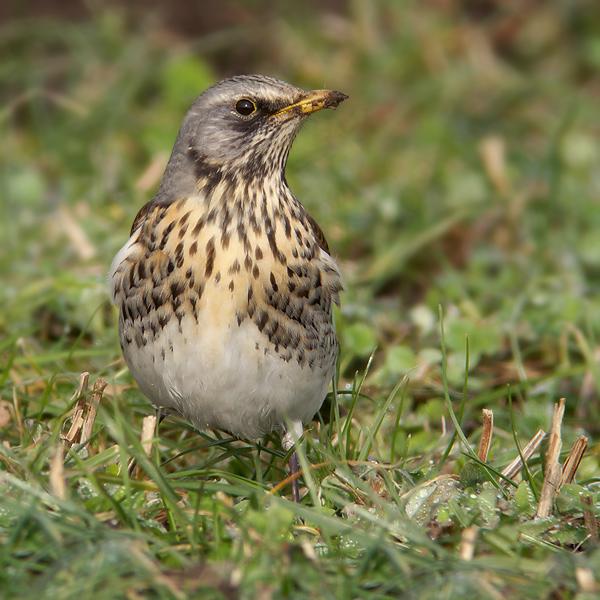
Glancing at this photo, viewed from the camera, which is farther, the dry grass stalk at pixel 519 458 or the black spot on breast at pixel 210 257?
the dry grass stalk at pixel 519 458

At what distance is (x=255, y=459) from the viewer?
15.5 ft

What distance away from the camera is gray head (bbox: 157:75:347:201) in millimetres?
4734

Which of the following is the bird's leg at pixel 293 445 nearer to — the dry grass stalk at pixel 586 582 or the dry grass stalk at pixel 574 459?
the dry grass stalk at pixel 574 459

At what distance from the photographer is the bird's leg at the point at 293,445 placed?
4468 mm

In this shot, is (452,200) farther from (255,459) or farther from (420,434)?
(255,459)

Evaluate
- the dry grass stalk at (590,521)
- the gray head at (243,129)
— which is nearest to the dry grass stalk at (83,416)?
the gray head at (243,129)

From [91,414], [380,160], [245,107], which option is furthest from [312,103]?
[380,160]

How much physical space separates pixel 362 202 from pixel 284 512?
3991mm

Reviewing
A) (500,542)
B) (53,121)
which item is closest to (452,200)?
(53,121)

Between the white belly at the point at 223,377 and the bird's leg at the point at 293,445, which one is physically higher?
the white belly at the point at 223,377

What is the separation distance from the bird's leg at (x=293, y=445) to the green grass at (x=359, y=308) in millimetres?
50

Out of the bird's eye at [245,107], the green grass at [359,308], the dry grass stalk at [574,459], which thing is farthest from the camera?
the bird's eye at [245,107]

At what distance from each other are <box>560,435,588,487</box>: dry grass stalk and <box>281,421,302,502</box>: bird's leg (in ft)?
3.14

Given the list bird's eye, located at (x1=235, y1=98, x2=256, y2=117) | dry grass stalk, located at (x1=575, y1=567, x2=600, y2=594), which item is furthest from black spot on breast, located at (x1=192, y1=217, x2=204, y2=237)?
dry grass stalk, located at (x1=575, y1=567, x2=600, y2=594)
